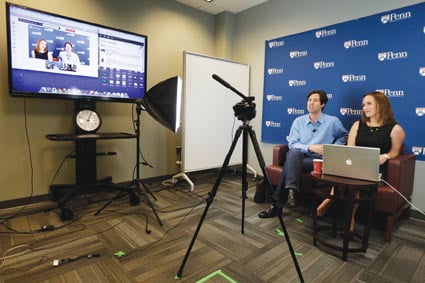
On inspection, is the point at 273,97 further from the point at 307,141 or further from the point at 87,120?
the point at 87,120

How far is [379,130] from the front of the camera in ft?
7.21

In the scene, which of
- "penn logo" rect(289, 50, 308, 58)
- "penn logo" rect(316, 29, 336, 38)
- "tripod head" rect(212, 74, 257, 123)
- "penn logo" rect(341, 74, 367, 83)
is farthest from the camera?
"penn logo" rect(289, 50, 308, 58)

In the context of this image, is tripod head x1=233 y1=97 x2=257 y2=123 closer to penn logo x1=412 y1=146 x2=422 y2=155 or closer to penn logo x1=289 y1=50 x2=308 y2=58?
penn logo x1=412 y1=146 x2=422 y2=155

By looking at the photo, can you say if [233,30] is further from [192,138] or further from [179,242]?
[179,242]

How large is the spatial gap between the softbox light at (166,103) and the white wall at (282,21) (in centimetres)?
191

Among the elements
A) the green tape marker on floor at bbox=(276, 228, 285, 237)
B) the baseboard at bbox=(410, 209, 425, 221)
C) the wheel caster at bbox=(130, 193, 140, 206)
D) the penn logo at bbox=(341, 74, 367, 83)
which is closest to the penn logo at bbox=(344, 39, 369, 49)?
the penn logo at bbox=(341, 74, 367, 83)

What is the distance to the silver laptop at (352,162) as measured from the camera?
165cm

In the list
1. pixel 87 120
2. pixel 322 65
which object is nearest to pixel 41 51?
pixel 87 120

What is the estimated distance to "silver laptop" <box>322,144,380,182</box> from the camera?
5.41 feet

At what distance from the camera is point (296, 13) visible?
3.19 m

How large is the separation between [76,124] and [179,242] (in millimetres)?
1510

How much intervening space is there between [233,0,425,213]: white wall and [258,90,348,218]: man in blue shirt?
0.81 meters

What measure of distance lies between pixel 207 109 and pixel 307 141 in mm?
1363

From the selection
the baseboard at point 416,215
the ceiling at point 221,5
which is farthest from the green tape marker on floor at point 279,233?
the ceiling at point 221,5
